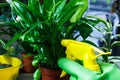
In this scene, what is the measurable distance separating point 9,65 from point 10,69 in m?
0.08

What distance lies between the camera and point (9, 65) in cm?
91

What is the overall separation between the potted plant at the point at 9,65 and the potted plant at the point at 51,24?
0.09 m

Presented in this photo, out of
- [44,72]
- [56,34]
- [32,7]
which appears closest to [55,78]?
[44,72]

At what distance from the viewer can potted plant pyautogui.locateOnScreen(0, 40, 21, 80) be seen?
82cm

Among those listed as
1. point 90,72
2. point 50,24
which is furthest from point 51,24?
point 90,72

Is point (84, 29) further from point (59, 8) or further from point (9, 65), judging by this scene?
point (9, 65)

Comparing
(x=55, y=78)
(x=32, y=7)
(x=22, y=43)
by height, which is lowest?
(x=55, y=78)

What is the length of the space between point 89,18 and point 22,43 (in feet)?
1.02

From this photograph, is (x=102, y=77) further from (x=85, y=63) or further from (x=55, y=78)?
(x=55, y=78)

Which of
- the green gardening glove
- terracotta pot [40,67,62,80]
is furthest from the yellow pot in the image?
the green gardening glove

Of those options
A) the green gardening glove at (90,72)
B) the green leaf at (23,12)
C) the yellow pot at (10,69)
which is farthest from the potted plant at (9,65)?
the green gardening glove at (90,72)

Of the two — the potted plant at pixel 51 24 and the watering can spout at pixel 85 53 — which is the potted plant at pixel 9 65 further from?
the watering can spout at pixel 85 53

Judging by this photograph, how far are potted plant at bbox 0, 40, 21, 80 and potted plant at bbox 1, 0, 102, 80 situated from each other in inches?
3.4

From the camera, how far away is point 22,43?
101 centimetres
